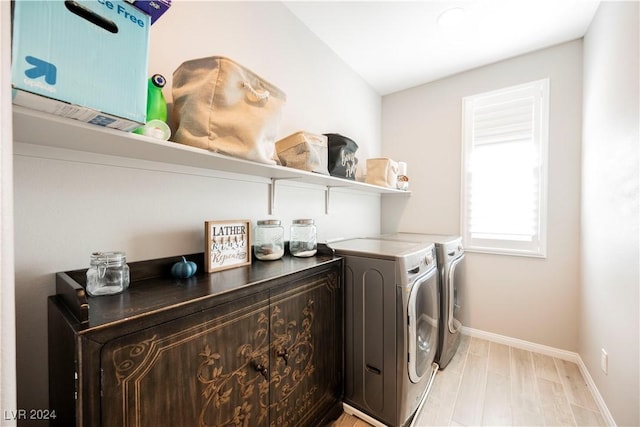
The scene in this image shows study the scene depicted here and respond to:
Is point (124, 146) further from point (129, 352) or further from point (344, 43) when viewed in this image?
point (344, 43)

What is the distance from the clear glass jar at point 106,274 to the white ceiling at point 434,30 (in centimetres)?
190

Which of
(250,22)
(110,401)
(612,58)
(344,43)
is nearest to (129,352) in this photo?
(110,401)

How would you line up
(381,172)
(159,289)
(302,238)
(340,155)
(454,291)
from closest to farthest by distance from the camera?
(159,289) → (302,238) → (340,155) → (454,291) → (381,172)

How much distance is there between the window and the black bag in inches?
55.7

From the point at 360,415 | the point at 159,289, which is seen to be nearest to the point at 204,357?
the point at 159,289

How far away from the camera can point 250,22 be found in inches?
59.1

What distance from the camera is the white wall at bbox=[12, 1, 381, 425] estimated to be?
819mm

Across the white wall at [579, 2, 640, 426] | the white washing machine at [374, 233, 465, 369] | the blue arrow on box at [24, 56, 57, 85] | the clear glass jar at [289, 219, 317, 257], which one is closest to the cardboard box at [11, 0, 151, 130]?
the blue arrow on box at [24, 56, 57, 85]

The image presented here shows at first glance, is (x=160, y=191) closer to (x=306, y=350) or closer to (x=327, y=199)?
(x=306, y=350)

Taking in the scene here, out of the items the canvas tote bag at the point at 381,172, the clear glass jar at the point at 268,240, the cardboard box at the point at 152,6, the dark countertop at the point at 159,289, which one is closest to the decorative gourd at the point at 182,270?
the dark countertop at the point at 159,289

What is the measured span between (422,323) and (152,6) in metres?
1.89

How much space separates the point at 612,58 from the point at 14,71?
2700mm

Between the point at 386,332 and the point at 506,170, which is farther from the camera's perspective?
the point at 506,170

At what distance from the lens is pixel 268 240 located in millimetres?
1467
